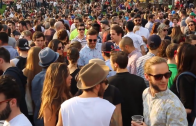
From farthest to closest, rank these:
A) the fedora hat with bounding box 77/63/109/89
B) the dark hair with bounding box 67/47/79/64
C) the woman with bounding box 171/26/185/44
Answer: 1. the woman with bounding box 171/26/185/44
2. the dark hair with bounding box 67/47/79/64
3. the fedora hat with bounding box 77/63/109/89

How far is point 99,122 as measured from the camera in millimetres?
2869

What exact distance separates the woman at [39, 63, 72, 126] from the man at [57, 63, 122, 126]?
0.47 m

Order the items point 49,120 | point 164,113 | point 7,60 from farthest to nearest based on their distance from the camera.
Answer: point 7,60 < point 49,120 < point 164,113

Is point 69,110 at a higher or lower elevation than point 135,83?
higher

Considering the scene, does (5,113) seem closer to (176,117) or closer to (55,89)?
(55,89)

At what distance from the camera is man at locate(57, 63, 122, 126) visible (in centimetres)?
286

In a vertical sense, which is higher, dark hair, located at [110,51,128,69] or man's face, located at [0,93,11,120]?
man's face, located at [0,93,11,120]

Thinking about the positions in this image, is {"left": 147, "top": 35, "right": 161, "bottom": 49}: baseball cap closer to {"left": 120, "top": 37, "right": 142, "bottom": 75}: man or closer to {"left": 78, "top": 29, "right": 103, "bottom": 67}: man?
{"left": 120, "top": 37, "right": 142, "bottom": 75}: man

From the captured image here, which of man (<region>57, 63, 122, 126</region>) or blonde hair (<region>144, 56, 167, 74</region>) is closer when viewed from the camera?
man (<region>57, 63, 122, 126</region>)

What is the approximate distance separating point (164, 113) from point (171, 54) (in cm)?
205

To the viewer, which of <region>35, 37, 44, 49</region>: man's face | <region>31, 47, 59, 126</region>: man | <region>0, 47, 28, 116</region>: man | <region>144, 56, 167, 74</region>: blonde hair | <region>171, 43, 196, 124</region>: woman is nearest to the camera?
<region>144, 56, 167, 74</region>: blonde hair

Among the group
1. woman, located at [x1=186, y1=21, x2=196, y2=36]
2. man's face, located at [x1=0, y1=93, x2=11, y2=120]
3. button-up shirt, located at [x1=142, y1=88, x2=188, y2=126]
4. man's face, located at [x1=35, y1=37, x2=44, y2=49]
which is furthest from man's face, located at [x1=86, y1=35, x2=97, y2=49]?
woman, located at [x1=186, y1=21, x2=196, y2=36]

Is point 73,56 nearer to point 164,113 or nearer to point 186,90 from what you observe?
point 186,90

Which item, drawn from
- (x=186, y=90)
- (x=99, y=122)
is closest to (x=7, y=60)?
(x=99, y=122)
